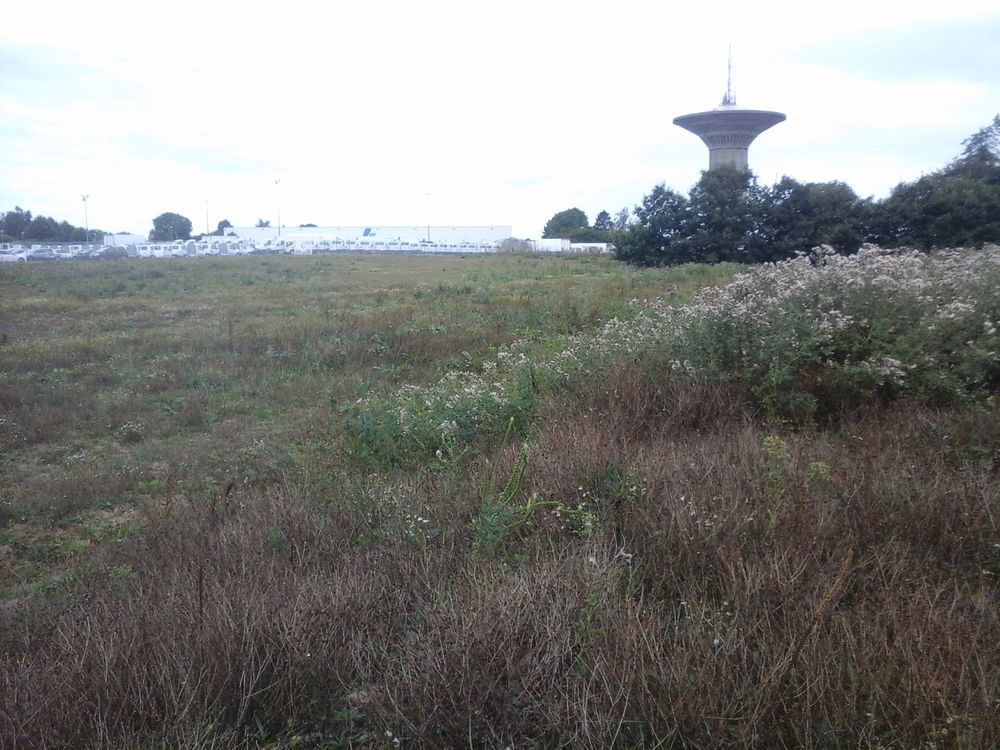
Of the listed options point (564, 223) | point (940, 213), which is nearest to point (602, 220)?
point (564, 223)

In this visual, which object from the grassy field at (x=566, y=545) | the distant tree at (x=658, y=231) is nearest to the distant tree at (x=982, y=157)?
the distant tree at (x=658, y=231)

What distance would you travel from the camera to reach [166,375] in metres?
11.2

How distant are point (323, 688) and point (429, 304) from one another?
15667 mm

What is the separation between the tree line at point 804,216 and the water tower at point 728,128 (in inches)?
322

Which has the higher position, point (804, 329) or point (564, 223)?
point (564, 223)

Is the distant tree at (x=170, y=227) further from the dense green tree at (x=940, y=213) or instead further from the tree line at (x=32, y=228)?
the dense green tree at (x=940, y=213)

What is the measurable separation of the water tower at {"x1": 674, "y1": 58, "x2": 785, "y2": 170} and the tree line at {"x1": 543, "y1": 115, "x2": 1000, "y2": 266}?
26.8 feet

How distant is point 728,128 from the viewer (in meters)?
34.7

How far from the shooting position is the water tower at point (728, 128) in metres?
33.9

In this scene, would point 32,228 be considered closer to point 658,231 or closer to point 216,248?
point 216,248

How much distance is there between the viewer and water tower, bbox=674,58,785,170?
111ft

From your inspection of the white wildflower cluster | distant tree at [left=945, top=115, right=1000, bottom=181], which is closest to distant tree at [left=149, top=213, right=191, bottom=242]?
distant tree at [left=945, top=115, right=1000, bottom=181]

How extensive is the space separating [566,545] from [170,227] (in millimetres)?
117800

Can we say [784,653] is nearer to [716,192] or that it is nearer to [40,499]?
[40,499]
